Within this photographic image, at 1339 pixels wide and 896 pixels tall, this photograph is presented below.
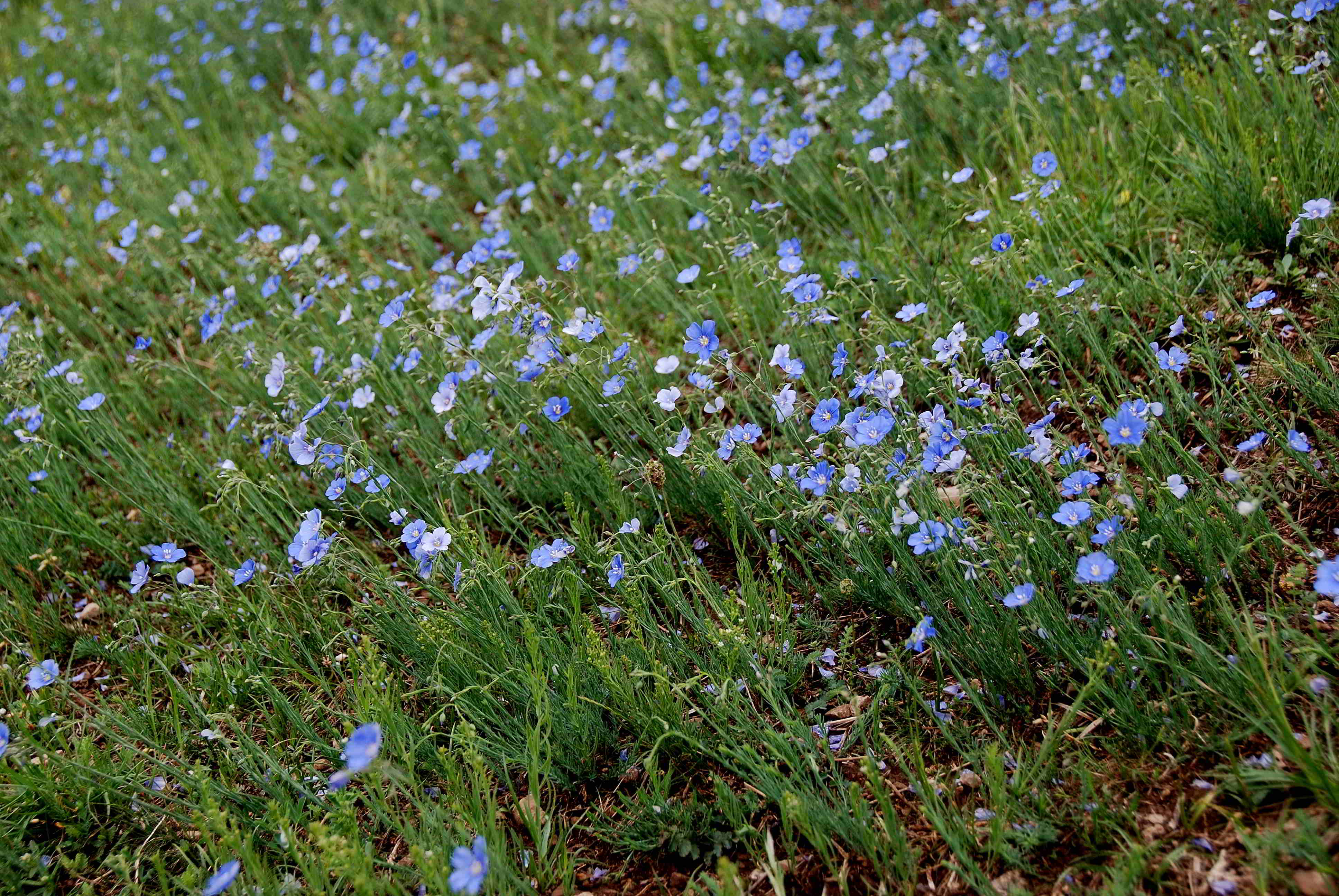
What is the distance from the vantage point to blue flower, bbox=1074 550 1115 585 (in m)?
1.96

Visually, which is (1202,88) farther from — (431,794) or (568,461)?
(431,794)

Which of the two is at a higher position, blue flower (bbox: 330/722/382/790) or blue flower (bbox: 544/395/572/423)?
blue flower (bbox: 330/722/382/790)

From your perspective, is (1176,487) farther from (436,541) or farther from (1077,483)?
(436,541)

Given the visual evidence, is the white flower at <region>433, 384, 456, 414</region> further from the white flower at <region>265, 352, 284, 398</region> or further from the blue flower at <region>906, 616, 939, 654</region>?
the blue flower at <region>906, 616, 939, 654</region>

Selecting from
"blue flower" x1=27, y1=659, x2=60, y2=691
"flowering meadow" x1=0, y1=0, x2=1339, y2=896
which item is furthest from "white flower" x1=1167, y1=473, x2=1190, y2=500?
"blue flower" x1=27, y1=659, x2=60, y2=691

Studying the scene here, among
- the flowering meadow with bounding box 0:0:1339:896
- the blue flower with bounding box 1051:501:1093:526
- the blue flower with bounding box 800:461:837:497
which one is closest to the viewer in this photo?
the flowering meadow with bounding box 0:0:1339:896

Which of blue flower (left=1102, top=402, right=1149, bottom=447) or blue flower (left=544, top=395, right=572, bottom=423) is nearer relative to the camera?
blue flower (left=1102, top=402, right=1149, bottom=447)

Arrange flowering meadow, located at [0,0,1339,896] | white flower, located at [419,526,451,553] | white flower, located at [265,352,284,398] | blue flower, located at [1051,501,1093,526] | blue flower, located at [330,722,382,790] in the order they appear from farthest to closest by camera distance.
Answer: white flower, located at [265,352,284,398], white flower, located at [419,526,451,553], blue flower, located at [1051,501,1093,526], flowering meadow, located at [0,0,1339,896], blue flower, located at [330,722,382,790]

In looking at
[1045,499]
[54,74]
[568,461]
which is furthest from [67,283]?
[1045,499]

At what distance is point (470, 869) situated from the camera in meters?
1.78

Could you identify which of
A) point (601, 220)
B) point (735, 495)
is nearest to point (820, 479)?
point (735, 495)

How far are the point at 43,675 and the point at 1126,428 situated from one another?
113 inches

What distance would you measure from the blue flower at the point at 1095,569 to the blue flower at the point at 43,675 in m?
2.65

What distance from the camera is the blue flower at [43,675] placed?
2.62 m
